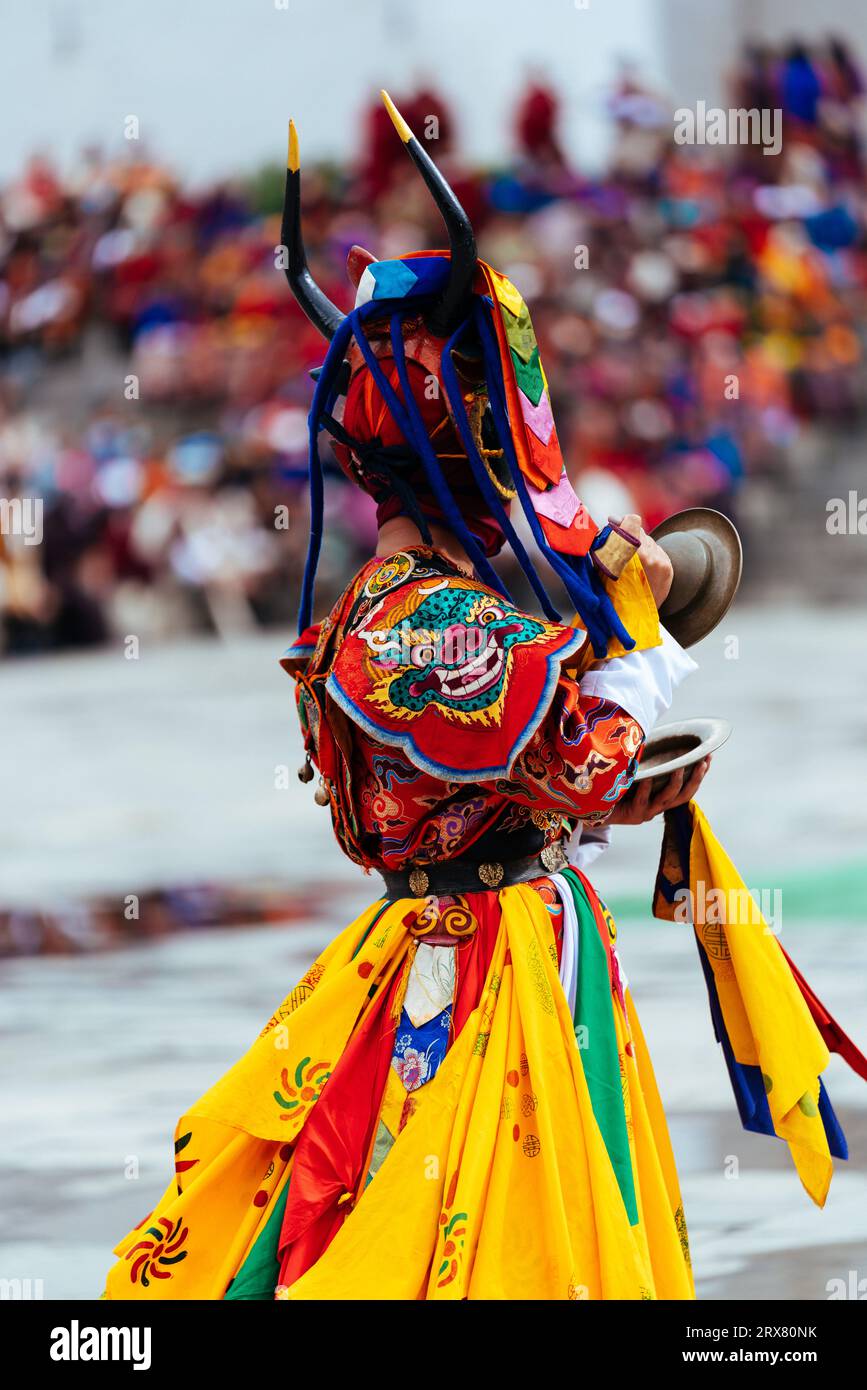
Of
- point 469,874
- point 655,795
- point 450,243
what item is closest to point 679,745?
point 655,795

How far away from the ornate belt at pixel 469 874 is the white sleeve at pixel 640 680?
0.24m

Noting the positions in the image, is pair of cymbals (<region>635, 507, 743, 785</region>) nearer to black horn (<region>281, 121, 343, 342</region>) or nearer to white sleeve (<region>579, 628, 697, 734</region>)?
white sleeve (<region>579, 628, 697, 734</region>)

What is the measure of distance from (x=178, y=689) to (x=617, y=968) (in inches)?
384

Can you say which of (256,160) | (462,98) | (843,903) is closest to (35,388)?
(256,160)

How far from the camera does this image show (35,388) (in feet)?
49.6

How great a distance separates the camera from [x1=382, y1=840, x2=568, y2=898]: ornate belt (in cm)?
234

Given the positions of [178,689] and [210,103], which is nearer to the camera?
[178,689]

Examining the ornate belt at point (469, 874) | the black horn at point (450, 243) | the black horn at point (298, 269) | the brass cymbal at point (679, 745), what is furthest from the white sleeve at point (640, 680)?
the black horn at point (298, 269)

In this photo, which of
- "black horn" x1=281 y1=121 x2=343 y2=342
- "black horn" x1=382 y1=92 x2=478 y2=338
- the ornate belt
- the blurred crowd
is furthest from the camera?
the blurred crowd

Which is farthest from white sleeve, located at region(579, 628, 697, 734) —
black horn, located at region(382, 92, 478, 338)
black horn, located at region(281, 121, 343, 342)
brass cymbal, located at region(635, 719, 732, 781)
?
black horn, located at region(281, 121, 343, 342)

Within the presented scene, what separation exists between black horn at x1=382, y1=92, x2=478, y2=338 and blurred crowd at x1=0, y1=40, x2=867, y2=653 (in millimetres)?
10215

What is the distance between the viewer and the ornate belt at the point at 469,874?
2342 mm
